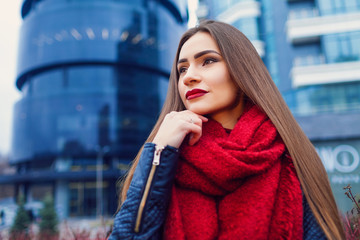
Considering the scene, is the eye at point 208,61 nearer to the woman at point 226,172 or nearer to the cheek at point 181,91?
the woman at point 226,172

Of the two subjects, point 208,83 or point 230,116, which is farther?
point 230,116

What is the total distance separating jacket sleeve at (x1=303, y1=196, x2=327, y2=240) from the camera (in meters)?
1.19

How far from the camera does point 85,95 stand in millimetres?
30172

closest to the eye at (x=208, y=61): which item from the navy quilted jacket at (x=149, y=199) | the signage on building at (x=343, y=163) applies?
the navy quilted jacket at (x=149, y=199)

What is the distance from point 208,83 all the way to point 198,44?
0.26 metres

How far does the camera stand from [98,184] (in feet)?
90.8

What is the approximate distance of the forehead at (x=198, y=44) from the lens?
4.90 ft

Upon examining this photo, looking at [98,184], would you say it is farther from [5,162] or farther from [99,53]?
[5,162]

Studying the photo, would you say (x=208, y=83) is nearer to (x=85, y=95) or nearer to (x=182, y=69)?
(x=182, y=69)

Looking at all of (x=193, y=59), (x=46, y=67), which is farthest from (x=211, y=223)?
(x=46, y=67)

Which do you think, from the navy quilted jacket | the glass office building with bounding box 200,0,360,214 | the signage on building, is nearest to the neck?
the navy quilted jacket

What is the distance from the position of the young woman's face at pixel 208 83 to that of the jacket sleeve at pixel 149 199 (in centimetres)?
39

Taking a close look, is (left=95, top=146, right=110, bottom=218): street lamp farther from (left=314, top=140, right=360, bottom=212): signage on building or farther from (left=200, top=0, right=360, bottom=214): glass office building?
(left=314, top=140, right=360, bottom=212): signage on building

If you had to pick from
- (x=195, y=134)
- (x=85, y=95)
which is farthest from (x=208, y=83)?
(x=85, y=95)
